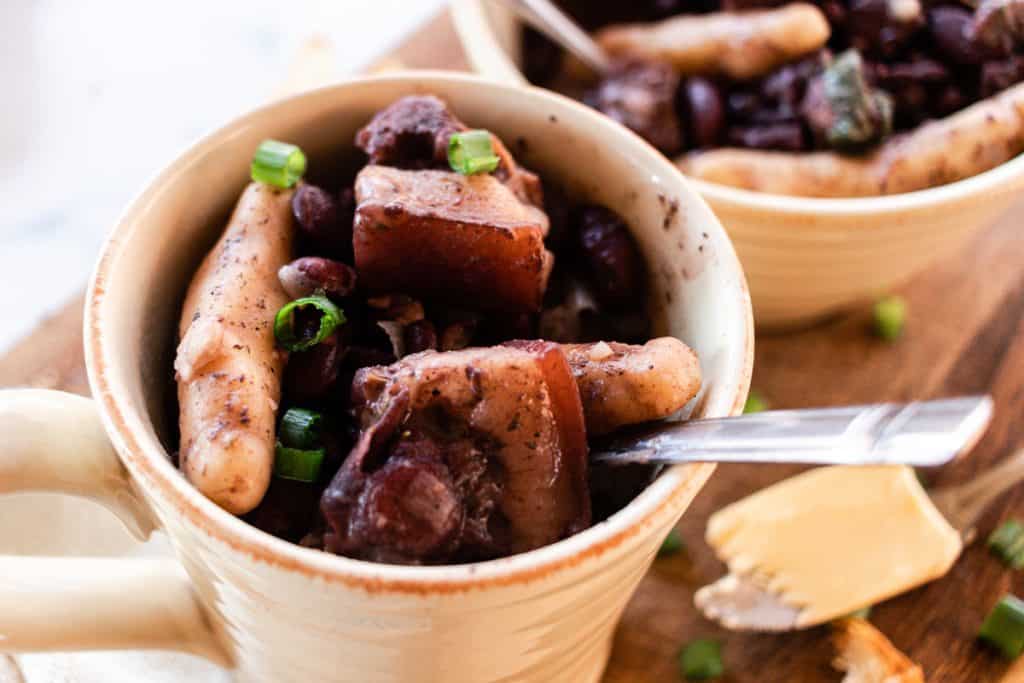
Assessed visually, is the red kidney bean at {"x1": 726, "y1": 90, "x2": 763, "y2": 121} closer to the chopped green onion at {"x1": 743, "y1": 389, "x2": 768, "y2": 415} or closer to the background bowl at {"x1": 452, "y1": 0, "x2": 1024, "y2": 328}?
the background bowl at {"x1": 452, "y1": 0, "x2": 1024, "y2": 328}

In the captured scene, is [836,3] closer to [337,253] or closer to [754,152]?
[754,152]

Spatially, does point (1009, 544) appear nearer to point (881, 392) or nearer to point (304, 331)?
point (881, 392)

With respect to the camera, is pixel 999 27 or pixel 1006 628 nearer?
pixel 1006 628

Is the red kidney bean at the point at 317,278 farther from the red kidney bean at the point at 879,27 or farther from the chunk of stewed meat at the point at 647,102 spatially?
the red kidney bean at the point at 879,27

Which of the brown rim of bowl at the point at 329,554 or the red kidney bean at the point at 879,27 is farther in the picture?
the red kidney bean at the point at 879,27

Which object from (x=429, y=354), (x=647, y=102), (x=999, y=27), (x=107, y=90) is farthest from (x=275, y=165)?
(x=107, y=90)

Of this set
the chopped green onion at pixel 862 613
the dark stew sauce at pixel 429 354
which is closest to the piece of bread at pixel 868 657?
the chopped green onion at pixel 862 613

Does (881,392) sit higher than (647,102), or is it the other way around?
(647,102)
